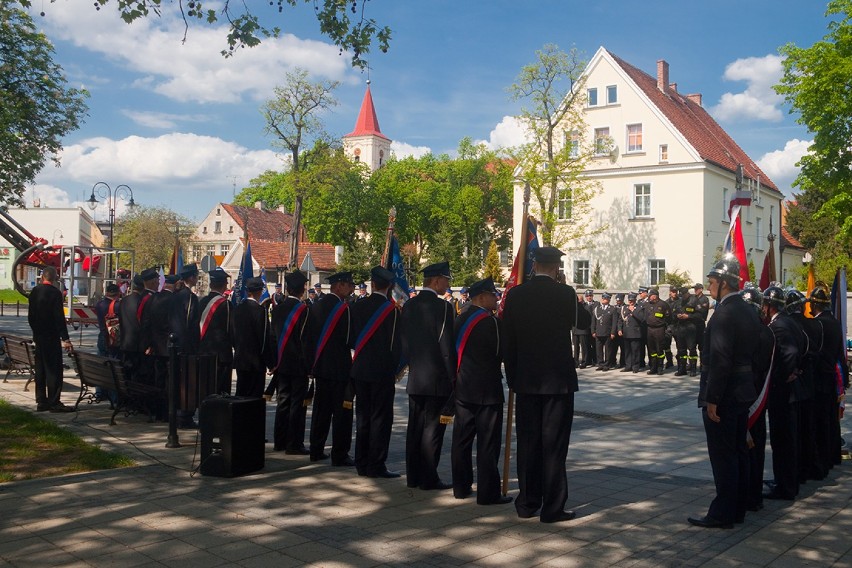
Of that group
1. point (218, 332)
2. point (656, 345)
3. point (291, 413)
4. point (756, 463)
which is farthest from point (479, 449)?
point (656, 345)

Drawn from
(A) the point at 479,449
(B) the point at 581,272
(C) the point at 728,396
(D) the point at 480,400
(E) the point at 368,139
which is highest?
(E) the point at 368,139

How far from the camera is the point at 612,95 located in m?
45.6

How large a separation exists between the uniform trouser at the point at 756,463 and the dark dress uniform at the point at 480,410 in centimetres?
214

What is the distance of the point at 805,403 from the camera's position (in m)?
7.83

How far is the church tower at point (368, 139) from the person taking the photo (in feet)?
328

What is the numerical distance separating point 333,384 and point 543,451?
275cm

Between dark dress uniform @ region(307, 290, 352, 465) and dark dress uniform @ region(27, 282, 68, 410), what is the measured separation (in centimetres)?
469

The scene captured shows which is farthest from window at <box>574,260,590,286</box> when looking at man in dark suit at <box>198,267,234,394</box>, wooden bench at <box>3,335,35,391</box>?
man in dark suit at <box>198,267,234,394</box>

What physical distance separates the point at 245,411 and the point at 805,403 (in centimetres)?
558

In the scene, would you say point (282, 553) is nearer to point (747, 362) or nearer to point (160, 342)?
point (747, 362)

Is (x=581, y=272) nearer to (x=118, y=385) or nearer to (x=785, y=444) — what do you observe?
(x=118, y=385)

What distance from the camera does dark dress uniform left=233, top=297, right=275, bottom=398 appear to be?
9.02 meters

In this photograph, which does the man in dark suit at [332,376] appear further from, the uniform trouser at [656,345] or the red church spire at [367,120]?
the red church spire at [367,120]

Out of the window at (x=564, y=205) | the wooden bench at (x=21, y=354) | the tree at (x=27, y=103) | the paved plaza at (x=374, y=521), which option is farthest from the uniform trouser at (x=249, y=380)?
the window at (x=564, y=205)
